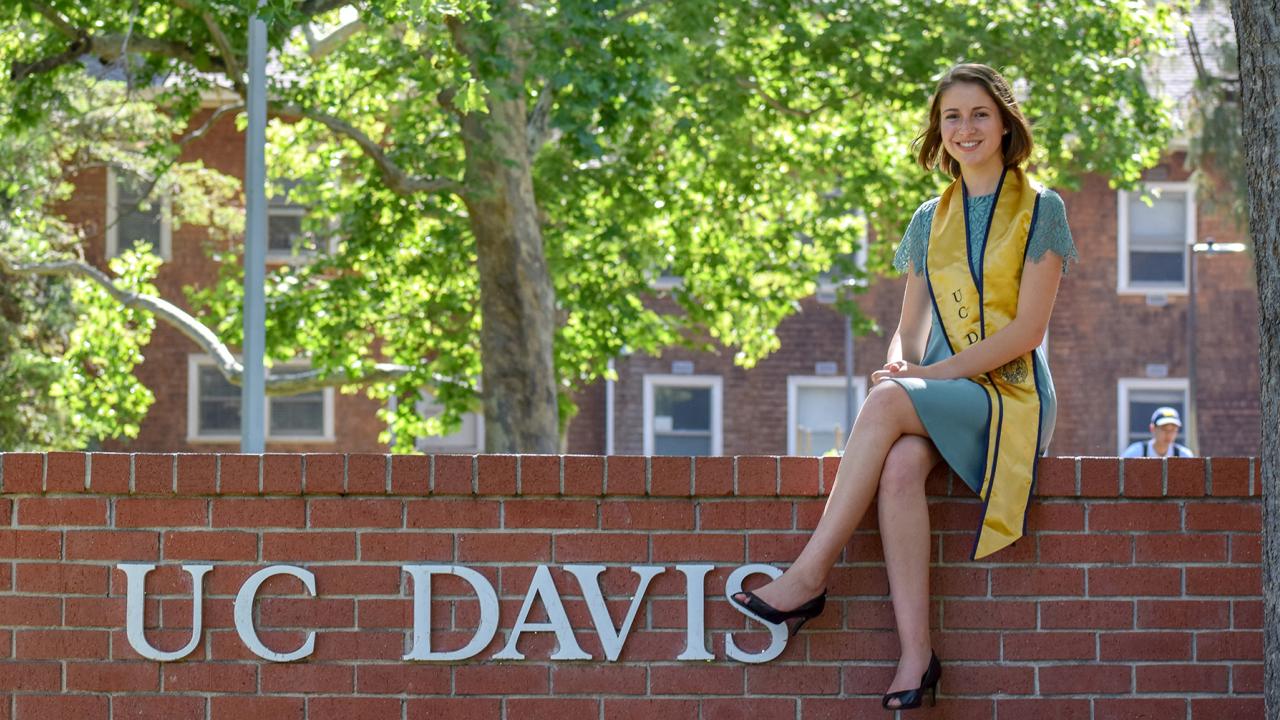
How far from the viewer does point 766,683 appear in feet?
17.7

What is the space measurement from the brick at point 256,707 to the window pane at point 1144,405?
25.1 meters

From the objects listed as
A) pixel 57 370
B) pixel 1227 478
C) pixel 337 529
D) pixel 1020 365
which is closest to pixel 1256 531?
pixel 1227 478

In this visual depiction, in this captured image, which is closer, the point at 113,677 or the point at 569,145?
the point at 113,677

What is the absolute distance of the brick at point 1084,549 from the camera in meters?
5.43

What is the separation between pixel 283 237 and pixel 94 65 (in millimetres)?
3743

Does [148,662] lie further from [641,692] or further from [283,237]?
[283,237]

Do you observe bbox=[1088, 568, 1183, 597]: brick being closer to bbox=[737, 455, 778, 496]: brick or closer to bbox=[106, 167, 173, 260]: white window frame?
bbox=[737, 455, 778, 496]: brick

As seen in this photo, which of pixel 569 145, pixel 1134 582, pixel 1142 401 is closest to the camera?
pixel 1134 582

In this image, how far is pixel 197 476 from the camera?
5426 millimetres

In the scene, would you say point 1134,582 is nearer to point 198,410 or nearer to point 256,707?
point 256,707

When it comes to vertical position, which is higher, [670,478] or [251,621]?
[670,478]

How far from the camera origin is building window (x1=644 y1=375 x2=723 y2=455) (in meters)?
29.3

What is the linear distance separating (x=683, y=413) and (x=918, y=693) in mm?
24274

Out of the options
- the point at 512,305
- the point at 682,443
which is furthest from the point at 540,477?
the point at 682,443
